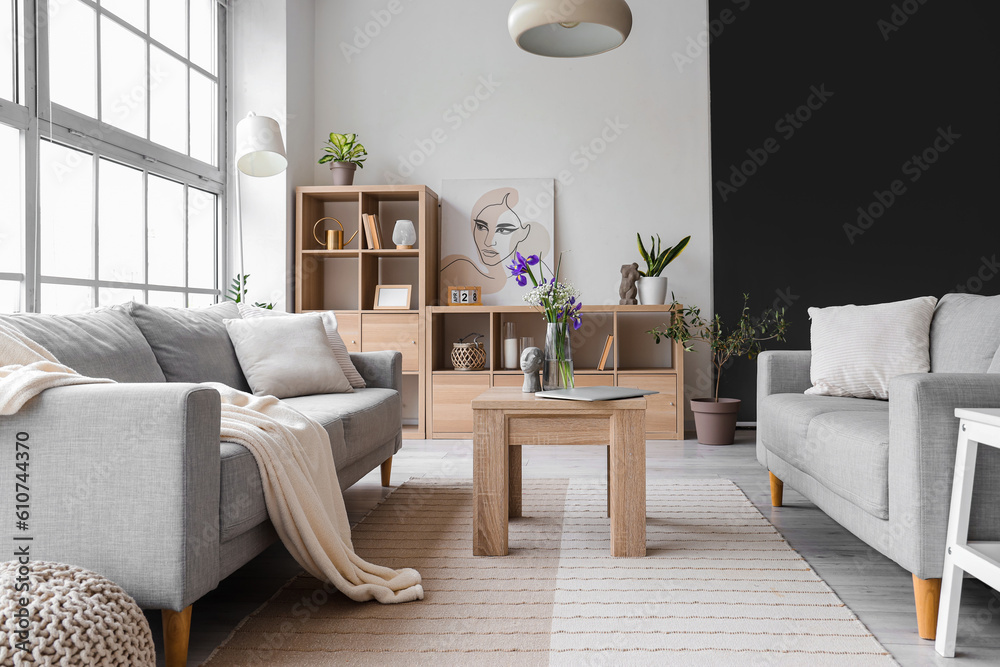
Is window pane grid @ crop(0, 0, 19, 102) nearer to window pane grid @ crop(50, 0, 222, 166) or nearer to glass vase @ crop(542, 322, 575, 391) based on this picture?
window pane grid @ crop(50, 0, 222, 166)

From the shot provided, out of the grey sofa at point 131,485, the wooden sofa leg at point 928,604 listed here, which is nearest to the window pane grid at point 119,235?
the grey sofa at point 131,485

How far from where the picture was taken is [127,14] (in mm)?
3635

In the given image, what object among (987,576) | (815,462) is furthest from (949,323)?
(987,576)

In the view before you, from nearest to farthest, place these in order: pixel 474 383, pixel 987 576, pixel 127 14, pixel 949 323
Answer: pixel 987 576 < pixel 949 323 < pixel 127 14 < pixel 474 383

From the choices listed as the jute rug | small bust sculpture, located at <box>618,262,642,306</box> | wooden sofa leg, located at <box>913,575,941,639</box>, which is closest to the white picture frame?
small bust sculpture, located at <box>618,262,642,306</box>

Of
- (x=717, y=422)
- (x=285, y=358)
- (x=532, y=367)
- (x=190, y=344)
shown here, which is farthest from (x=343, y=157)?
(x=717, y=422)

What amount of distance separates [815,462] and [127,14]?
3799 mm

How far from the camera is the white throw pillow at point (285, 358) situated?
9.29 ft

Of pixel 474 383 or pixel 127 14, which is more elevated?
pixel 127 14

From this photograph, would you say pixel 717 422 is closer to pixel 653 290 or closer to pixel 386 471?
pixel 653 290

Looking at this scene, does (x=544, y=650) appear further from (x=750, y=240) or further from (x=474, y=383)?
(x=750, y=240)

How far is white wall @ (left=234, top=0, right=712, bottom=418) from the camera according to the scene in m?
4.91

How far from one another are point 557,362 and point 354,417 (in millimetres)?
745

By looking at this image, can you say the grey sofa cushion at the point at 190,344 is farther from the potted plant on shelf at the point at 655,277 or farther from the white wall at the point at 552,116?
the potted plant on shelf at the point at 655,277
